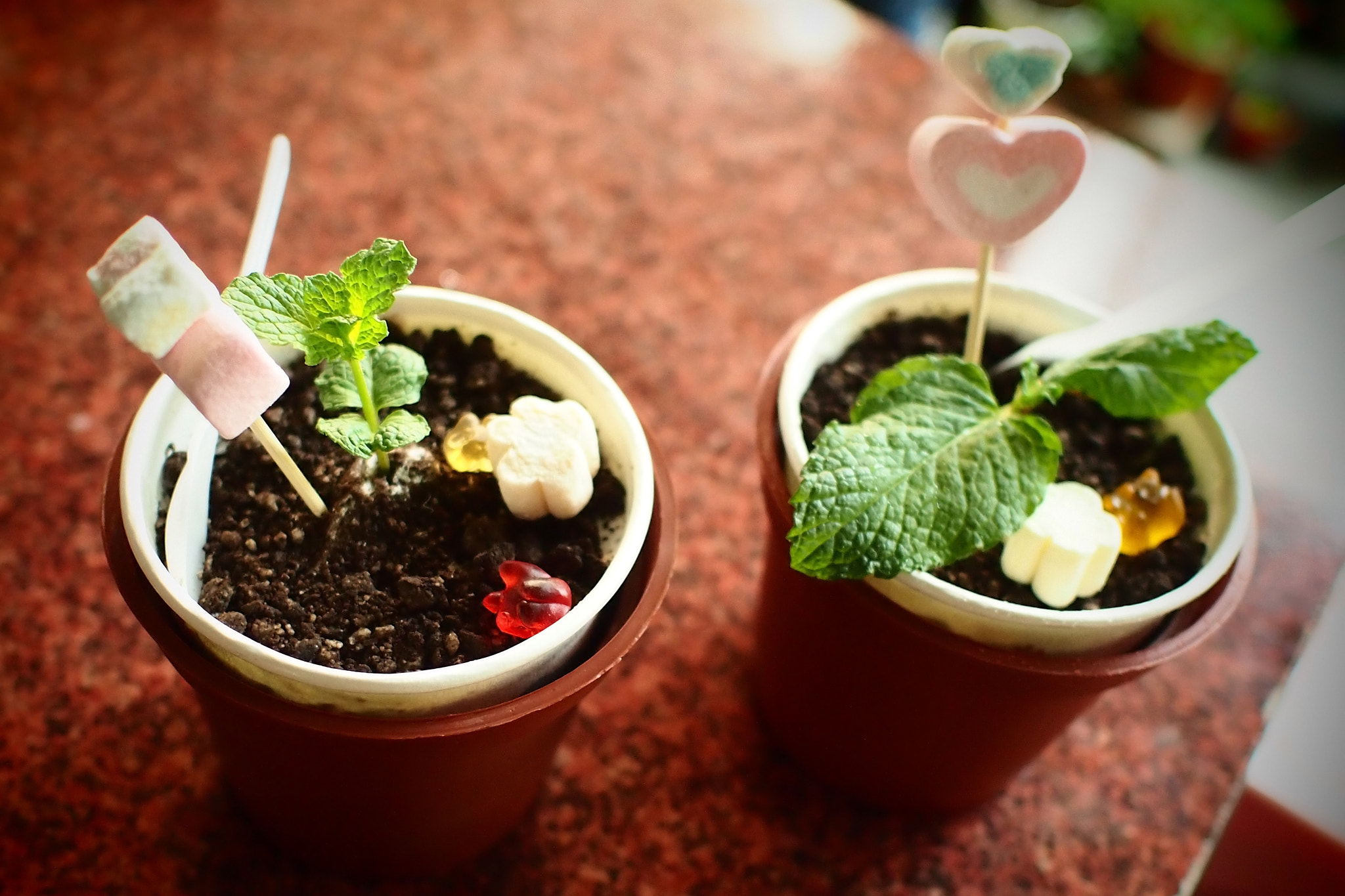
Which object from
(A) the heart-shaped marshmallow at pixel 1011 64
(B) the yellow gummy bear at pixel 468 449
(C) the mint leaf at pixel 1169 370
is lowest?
(B) the yellow gummy bear at pixel 468 449

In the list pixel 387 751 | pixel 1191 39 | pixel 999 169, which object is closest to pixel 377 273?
pixel 387 751

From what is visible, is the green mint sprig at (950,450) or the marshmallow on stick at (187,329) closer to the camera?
the marshmallow on stick at (187,329)

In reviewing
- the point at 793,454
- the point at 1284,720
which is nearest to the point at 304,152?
the point at 793,454

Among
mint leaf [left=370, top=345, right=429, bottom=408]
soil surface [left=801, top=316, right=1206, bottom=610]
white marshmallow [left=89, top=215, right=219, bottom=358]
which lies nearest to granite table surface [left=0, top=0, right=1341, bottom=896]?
soil surface [left=801, top=316, right=1206, bottom=610]

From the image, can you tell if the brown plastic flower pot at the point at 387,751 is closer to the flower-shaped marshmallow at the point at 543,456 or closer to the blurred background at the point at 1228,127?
the flower-shaped marshmallow at the point at 543,456

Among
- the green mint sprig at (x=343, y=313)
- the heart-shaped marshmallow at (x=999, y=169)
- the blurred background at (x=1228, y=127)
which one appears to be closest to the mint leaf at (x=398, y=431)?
the green mint sprig at (x=343, y=313)

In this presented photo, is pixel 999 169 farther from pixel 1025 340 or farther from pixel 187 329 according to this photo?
pixel 187 329

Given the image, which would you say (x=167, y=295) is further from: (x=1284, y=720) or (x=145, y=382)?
(x=1284, y=720)
